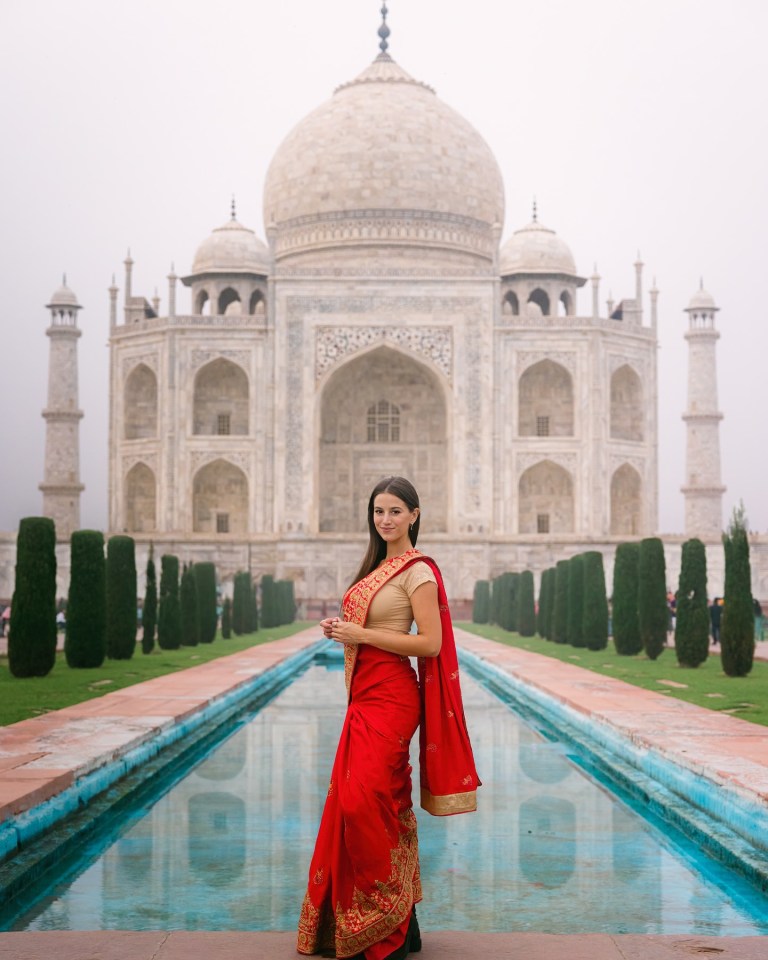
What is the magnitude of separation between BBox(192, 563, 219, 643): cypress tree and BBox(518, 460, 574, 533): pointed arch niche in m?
11.3

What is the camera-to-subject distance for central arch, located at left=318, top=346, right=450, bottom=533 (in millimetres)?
25500

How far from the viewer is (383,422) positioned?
25.9 m

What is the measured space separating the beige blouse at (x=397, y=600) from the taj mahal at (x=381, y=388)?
19894mm

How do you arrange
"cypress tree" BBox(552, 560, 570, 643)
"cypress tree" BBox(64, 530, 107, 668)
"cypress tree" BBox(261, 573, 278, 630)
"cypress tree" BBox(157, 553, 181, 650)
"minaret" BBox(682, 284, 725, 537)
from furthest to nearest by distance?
1. "minaret" BBox(682, 284, 725, 537)
2. "cypress tree" BBox(261, 573, 278, 630)
3. "cypress tree" BBox(552, 560, 570, 643)
4. "cypress tree" BBox(157, 553, 181, 650)
5. "cypress tree" BBox(64, 530, 107, 668)

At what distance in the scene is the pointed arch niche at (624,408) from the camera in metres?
25.4

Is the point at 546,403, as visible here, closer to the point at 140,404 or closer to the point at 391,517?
the point at 140,404

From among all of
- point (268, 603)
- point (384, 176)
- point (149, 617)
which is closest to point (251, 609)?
point (268, 603)

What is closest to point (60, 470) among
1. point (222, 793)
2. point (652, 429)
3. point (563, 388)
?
point (563, 388)

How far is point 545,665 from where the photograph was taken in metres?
9.75

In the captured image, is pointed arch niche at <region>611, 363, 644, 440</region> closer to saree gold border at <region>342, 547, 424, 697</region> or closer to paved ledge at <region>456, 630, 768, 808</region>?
paved ledge at <region>456, 630, 768, 808</region>

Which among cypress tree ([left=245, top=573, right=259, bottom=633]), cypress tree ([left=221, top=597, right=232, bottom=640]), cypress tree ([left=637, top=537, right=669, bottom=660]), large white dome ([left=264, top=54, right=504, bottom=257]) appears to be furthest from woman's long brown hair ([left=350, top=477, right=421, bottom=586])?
large white dome ([left=264, top=54, right=504, bottom=257])

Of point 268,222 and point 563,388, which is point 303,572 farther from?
point 268,222

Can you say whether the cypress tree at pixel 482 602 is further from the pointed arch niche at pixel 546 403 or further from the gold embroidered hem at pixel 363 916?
the gold embroidered hem at pixel 363 916

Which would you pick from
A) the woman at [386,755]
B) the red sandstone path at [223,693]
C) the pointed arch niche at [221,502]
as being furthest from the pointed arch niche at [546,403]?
the woman at [386,755]
